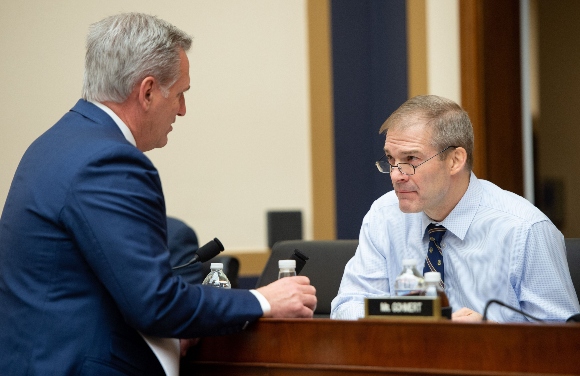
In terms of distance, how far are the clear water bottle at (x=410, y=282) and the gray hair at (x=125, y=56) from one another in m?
0.78

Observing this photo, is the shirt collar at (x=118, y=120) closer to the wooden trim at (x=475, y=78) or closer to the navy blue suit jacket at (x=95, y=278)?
the navy blue suit jacket at (x=95, y=278)

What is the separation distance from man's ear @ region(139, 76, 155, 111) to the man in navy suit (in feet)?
0.28

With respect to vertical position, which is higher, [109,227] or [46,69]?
[46,69]

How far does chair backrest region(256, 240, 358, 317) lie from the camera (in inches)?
119

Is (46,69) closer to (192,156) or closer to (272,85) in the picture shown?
(192,156)

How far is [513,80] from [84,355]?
295 cm

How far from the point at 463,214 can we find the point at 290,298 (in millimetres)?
804

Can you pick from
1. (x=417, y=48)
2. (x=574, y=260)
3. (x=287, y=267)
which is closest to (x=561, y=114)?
(x=417, y=48)

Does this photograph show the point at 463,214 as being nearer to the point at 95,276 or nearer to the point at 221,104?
the point at 95,276

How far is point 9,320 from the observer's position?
6.23 feet

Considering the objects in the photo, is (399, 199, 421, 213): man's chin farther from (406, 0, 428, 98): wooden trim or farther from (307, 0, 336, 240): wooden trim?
(307, 0, 336, 240): wooden trim

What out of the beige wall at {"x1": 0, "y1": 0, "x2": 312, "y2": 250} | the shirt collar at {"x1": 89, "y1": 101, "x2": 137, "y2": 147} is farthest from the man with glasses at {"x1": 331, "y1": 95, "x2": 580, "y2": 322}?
the beige wall at {"x1": 0, "y1": 0, "x2": 312, "y2": 250}

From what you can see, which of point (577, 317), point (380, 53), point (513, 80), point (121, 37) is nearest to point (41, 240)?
point (121, 37)

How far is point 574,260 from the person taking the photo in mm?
2621
